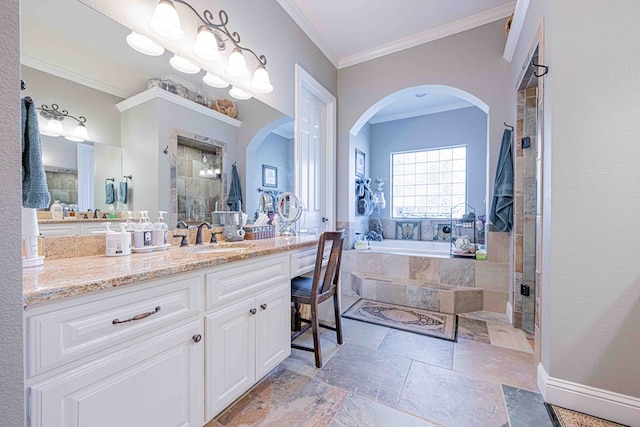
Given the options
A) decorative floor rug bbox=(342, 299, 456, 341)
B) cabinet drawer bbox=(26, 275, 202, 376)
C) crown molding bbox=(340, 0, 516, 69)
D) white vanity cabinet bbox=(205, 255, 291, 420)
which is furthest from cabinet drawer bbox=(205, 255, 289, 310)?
crown molding bbox=(340, 0, 516, 69)

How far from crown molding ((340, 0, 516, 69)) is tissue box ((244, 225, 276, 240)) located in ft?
7.95

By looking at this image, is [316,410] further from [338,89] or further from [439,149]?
[439,149]

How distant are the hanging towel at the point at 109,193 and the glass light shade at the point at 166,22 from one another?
0.87 metres

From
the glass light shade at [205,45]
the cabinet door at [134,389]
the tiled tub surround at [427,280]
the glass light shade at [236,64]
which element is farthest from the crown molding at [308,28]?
the cabinet door at [134,389]

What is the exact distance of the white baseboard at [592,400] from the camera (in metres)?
1.31

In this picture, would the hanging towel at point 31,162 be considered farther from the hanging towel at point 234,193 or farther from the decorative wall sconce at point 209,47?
the hanging towel at point 234,193

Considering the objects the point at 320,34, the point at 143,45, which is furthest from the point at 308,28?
the point at 143,45

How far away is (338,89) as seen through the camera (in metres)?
3.50

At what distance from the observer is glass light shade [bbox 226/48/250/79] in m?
1.86

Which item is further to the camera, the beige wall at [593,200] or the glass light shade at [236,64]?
the glass light shade at [236,64]

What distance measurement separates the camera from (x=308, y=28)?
2768 mm

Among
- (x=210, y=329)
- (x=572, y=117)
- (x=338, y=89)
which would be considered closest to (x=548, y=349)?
(x=572, y=117)

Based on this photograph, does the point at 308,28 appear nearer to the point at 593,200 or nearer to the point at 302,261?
the point at 302,261

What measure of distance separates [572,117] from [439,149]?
3.43 metres
